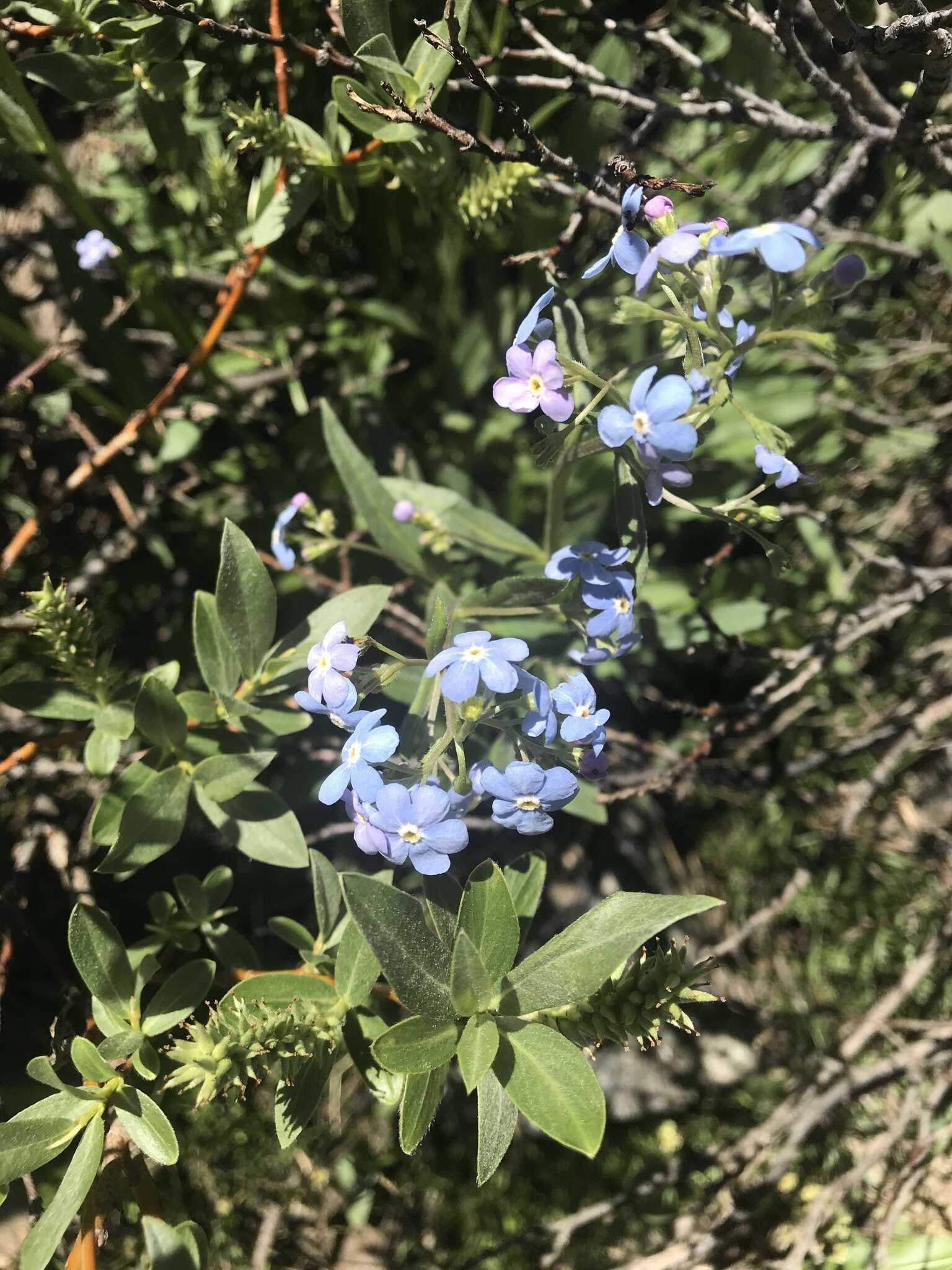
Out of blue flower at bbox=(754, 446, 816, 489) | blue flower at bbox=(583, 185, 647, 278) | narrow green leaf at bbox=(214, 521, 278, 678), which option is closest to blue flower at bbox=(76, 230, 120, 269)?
narrow green leaf at bbox=(214, 521, 278, 678)

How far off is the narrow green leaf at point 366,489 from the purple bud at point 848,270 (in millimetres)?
1172

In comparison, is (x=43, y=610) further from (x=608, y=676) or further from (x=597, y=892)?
(x=597, y=892)

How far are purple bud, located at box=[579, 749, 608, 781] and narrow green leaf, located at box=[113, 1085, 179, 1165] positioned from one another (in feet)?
3.54

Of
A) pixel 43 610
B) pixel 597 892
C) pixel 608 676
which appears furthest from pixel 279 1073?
pixel 597 892

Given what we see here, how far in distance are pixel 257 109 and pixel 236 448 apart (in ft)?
3.86

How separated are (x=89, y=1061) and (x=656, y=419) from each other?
5.48 feet

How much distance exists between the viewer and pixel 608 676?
2.84m

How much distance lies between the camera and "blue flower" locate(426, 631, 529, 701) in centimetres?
158

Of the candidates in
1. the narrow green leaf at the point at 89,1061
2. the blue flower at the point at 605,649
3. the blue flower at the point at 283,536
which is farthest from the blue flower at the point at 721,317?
the narrow green leaf at the point at 89,1061

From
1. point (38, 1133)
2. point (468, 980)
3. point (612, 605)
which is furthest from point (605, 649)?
point (38, 1133)

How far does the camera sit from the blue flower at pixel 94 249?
96.0 inches

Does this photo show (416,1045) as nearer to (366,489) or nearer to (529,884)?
(529,884)

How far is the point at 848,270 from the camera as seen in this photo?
5.58 feet

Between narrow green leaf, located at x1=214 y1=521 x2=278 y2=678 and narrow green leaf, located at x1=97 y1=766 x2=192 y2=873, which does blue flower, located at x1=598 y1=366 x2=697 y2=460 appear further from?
narrow green leaf, located at x1=97 y1=766 x2=192 y2=873
